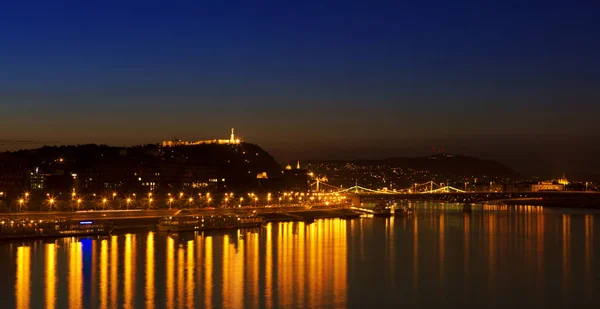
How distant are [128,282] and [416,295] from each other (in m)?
10.4

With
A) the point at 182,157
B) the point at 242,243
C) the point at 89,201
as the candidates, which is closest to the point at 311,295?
the point at 242,243

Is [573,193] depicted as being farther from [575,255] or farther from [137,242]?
[137,242]

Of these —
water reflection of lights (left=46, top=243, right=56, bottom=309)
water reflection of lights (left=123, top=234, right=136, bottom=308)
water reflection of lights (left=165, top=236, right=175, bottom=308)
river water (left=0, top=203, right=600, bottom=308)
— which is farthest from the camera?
river water (left=0, top=203, right=600, bottom=308)

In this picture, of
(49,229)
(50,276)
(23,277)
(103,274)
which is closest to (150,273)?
(103,274)

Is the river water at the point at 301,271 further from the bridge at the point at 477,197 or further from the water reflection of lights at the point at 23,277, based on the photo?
the bridge at the point at 477,197

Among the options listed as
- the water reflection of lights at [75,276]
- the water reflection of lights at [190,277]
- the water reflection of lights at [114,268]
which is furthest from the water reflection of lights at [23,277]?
the water reflection of lights at [190,277]

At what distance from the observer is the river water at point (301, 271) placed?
90.6ft

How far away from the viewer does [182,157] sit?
130 meters

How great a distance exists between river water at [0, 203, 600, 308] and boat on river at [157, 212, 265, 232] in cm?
262

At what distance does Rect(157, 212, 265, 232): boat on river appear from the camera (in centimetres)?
5506

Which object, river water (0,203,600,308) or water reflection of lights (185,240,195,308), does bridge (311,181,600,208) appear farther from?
water reflection of lights (185,240,195,308)

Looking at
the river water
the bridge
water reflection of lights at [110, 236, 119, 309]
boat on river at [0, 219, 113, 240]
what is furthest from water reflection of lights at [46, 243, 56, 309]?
the bridge

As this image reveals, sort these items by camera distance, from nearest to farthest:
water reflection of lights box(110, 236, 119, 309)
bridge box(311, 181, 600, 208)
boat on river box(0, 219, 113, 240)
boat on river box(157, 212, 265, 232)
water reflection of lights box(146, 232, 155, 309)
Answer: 1. water reflection of lights box(146, 232, 155, 309)
2. water reflection of lights box(110, 236, 119, 309)
3. boat on river box(0, 219, 113, 240)
4. boat on river box(157, 212, 265, 232)
5. bridge box(311, 181, 600, 208)

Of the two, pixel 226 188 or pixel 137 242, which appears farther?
pixel 226 188
